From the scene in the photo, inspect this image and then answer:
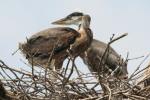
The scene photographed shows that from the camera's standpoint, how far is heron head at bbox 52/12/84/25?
10.2 m

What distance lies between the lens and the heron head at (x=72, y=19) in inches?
400

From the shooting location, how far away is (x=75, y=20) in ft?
33.8

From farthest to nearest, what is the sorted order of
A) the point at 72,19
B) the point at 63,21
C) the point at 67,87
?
1. the point at 72,19
2. the point at 63,21
3. the point at 67,87

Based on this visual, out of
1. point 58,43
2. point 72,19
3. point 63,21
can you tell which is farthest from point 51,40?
point 72,19

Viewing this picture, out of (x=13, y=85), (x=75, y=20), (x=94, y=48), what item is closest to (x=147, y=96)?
(x=13, y=85)

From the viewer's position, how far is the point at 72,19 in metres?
10.3

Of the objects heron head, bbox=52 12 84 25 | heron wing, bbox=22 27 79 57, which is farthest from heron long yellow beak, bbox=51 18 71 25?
heron wing, bbox=22 27 79 57

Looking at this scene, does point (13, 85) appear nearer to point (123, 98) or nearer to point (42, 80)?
point (42, 80)

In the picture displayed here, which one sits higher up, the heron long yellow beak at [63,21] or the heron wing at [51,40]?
the heron long yellow beak at [63,21]

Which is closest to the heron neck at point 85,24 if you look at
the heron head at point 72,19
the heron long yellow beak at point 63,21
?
the heron head at point 72,19

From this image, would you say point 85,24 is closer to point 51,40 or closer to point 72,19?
point 72,19

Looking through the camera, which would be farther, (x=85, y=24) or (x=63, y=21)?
(x=85, y=24)

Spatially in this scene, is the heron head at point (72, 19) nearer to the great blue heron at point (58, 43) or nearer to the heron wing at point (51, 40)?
the great blue heron at point (58, 43)

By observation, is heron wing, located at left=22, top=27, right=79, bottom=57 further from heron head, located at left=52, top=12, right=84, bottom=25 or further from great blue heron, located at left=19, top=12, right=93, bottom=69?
heron head, located at left=52, top=12, right=84, bottom=25
